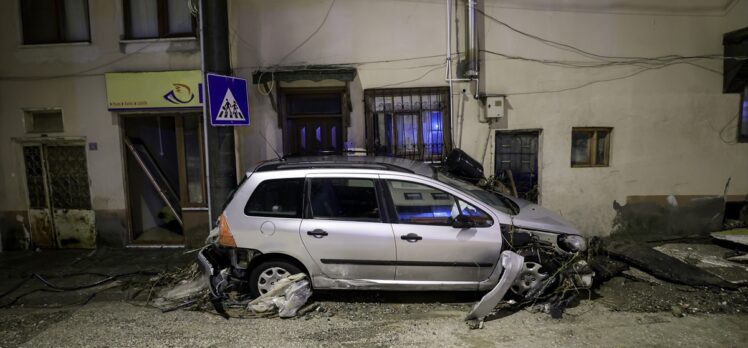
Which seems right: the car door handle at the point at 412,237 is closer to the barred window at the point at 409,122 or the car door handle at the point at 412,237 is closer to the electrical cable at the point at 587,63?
the barred window at the point at 409,122

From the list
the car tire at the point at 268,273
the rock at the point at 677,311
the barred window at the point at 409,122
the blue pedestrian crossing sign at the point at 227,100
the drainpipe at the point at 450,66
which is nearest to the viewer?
the rock at the point at 677,311

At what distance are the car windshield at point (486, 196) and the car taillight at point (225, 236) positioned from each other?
7.86 feet

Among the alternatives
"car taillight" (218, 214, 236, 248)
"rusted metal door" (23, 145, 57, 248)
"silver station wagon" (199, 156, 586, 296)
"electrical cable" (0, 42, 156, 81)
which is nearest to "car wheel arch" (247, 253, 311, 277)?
"silver station wagon" (199, 156, 586, 296)

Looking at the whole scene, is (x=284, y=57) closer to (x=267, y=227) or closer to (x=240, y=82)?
(x=240, y=82)

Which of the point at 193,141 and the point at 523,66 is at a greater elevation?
the point at 523,66

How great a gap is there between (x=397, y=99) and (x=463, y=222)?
10.8 ft

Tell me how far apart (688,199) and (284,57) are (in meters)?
7.34

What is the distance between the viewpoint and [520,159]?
7.29 m

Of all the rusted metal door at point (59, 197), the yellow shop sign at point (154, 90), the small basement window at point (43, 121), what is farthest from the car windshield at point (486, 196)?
the small basement window at point (43, 121)

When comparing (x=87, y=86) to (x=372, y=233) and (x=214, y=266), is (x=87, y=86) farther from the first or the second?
(x=372, y=233)

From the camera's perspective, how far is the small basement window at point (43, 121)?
7.48 metres

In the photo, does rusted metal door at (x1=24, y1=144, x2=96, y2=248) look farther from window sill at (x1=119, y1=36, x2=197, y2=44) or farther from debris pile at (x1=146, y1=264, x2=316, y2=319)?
debris pile at (x1=146, y1=264, x2=316, y2=319)

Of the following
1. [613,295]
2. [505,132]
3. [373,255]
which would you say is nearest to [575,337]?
[613,295]

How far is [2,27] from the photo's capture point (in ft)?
24.3
